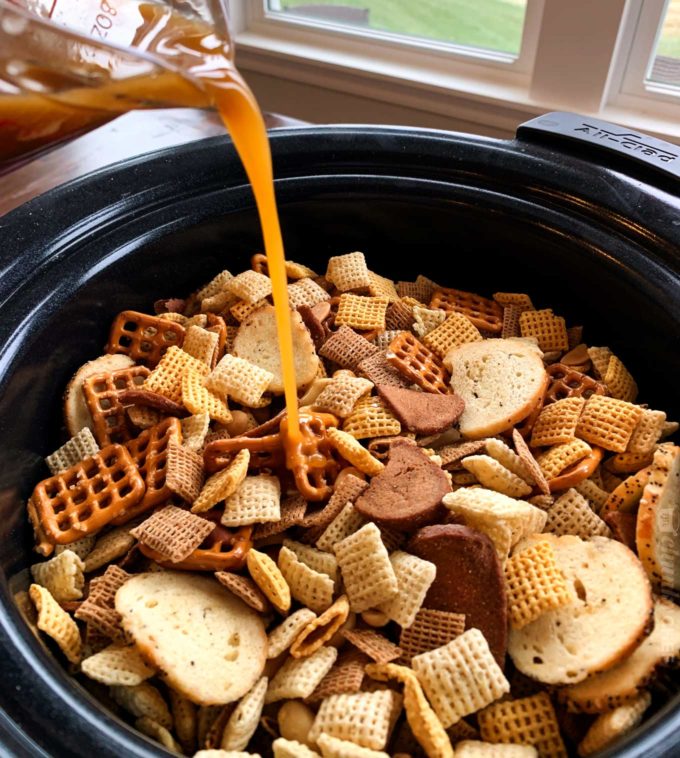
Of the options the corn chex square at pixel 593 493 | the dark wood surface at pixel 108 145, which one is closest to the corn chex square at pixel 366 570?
the corn chex square at pixel 593 493

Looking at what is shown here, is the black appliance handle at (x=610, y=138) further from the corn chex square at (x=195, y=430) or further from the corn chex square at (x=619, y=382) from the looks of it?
the corn chex square at (x=195, y=430)

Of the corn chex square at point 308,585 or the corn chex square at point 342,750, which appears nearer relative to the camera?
the corn chex square at point 342,750


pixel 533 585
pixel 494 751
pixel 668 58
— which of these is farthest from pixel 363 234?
pixel 668 58

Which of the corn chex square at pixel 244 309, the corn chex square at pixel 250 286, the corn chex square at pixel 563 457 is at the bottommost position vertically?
the corn chex square at pixel 563 457

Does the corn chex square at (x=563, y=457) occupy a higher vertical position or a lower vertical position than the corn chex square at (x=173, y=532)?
higher

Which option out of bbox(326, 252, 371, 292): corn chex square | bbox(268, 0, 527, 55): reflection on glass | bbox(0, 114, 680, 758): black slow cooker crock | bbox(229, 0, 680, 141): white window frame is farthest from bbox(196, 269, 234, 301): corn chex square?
bbox(268, 0, 527, 55): reflection on glass

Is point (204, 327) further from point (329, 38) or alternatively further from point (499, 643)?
point (329, 38)

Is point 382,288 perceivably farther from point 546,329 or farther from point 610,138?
point 610,138
